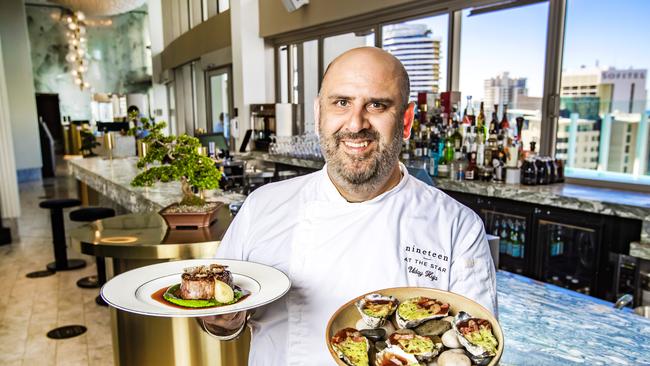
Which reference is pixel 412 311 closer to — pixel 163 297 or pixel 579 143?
pixel 163 297

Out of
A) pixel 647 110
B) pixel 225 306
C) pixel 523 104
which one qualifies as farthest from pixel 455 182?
pixel 225 306

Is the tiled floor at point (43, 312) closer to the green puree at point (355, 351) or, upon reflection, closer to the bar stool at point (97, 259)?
the bar stool at point (97, 259)

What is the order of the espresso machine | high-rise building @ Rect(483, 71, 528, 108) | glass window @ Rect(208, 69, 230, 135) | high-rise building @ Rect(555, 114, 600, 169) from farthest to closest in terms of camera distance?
1. glass window @ Rect(208, 69, 230, 135)
2. the espresso machine
3. high-rise building @ Rect(483, 71, 528, 108)
4. high-rise building @ Rect(555, 114, 600, 169)

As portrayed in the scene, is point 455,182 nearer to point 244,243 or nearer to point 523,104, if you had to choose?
point 523,104

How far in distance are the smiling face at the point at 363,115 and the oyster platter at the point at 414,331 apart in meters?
0.36

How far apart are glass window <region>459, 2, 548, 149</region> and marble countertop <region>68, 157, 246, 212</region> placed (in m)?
2.47

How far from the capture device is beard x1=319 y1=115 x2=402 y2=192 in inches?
51.4

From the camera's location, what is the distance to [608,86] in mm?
3803

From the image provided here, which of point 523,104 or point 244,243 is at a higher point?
point 523,104

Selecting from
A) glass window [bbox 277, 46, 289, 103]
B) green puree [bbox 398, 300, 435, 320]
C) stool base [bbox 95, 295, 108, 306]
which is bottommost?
stool base [bbox 95, 295, 108, 306]

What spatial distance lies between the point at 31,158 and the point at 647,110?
12.4m

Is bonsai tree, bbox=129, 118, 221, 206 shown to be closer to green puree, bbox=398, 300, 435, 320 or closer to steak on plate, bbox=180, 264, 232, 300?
steak on plate, bbox=180, 264, 232, 300

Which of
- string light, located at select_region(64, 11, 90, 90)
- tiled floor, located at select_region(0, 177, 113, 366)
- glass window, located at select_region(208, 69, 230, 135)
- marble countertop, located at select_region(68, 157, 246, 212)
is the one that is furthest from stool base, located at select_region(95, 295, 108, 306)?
string light, located at select_region(64, 11, 90, 90)

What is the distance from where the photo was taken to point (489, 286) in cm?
122
